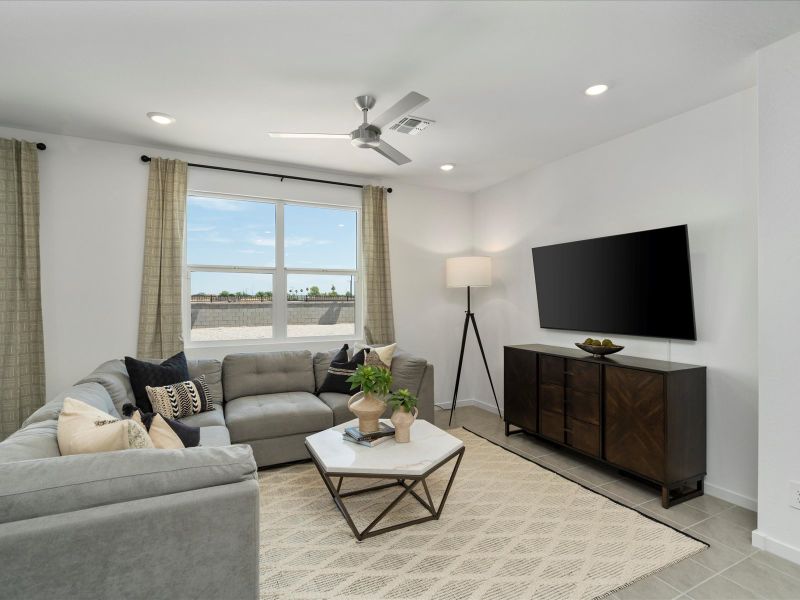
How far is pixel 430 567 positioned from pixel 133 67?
3.29 m

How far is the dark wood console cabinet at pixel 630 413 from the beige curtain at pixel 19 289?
13.8 feet

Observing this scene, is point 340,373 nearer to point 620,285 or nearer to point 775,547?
point 620,285

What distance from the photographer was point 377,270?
470 cm

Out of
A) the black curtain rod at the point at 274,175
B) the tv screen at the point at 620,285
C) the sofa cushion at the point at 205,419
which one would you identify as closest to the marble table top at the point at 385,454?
the sofa cushion at the point at 205,419

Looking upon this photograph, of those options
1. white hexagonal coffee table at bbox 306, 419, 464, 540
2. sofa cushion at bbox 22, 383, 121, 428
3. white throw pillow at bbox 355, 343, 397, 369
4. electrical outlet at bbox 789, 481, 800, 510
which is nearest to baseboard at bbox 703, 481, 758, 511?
electrical outlet at bbox 789, 481, 800, 510

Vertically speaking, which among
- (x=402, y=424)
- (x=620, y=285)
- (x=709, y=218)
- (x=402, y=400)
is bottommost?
(x=402, y=424)

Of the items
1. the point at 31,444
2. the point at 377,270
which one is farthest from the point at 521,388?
the point at 31,444

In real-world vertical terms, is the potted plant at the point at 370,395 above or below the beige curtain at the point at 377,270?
below

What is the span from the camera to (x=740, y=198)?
2.72m

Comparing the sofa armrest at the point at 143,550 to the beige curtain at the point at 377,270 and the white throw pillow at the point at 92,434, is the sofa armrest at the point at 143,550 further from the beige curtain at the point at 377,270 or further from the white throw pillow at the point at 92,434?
the beige curtain at the point at 377,270

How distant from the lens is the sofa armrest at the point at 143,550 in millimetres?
1076

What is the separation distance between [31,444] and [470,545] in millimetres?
2044

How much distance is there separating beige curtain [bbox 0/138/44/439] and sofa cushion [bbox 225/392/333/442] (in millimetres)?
1551

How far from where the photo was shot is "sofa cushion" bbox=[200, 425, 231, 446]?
258 centimetres
